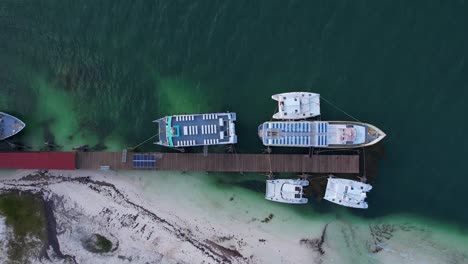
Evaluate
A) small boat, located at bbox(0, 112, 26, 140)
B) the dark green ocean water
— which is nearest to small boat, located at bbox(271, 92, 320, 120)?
the dark green ocean water

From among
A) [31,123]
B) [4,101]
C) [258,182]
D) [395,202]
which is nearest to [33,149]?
[31,123]

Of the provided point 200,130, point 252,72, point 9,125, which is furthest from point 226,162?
point 9,125

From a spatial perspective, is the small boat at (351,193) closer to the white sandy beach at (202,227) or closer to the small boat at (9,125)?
the white sandy beach at (202,227)

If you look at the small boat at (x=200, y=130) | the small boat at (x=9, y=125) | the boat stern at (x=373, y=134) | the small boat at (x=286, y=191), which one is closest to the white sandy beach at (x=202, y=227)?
the small boat at (x=286, y=191)

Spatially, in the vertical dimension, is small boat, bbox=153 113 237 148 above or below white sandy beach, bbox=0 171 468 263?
above

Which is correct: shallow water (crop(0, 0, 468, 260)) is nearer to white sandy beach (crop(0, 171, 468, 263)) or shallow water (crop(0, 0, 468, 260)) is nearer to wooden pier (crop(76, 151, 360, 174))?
wooden pier (crop(76, 151, 360, 174))
